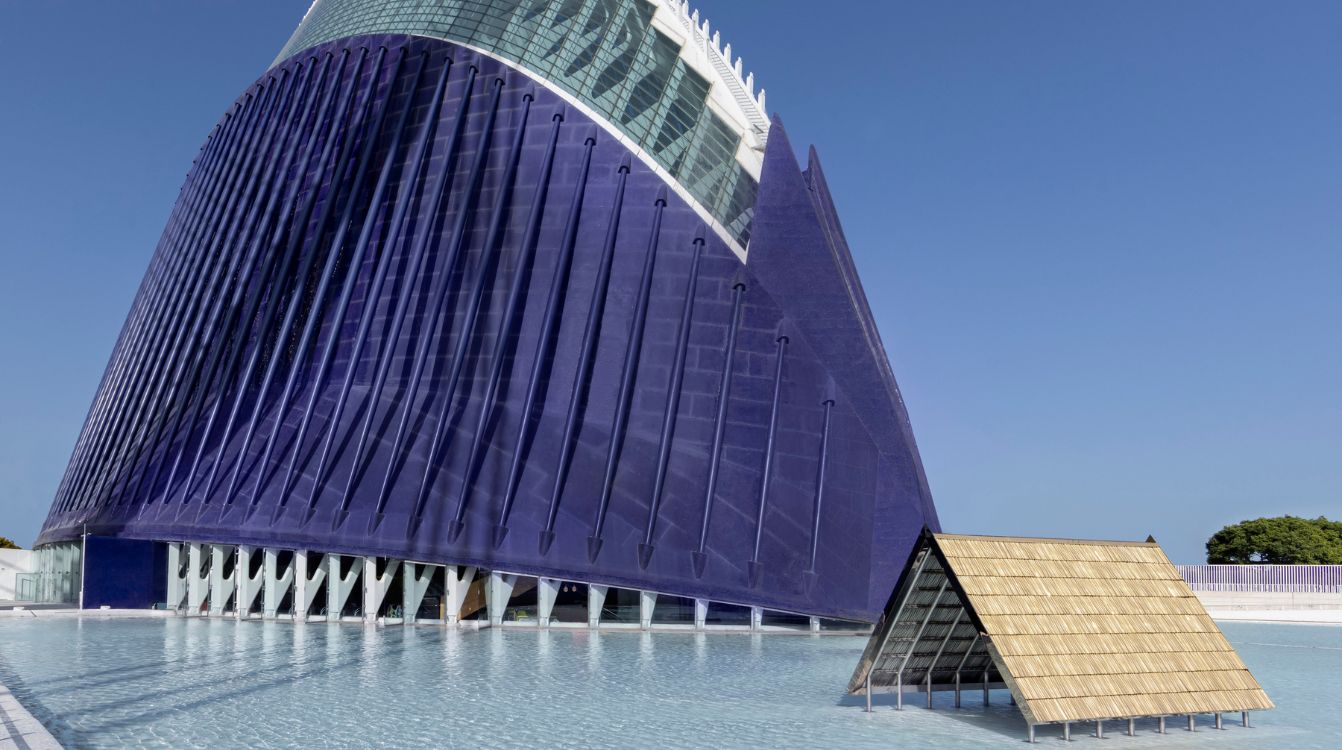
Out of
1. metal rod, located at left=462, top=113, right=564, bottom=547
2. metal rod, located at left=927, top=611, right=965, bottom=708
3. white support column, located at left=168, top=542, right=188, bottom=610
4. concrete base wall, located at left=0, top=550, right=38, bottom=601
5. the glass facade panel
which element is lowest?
concrete base wall, located at left=0, top=550, right=38, bottom=601

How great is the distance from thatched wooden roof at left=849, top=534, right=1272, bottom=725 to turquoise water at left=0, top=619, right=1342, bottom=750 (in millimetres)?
578

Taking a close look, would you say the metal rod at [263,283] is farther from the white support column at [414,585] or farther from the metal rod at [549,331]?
the metal rod at [549,331]

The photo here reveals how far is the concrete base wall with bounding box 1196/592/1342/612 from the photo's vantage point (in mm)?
43188

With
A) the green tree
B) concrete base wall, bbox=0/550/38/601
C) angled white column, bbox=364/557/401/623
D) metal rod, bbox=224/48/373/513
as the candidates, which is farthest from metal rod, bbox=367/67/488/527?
the green tree

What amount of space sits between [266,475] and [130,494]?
751 cm

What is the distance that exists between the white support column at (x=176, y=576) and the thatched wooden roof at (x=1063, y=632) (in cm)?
2720

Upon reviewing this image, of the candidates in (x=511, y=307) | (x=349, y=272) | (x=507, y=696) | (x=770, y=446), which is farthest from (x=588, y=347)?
(x=507, y=696)

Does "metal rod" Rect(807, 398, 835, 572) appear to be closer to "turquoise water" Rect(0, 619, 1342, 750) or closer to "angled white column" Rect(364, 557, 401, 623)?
"turquoise water" Rect(0, 619, 1342, 750)

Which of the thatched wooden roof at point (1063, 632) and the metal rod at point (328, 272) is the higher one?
the metal rod at point (328, 272)

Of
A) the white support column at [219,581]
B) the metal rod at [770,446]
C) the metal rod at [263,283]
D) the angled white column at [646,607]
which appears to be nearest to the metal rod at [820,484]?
the metal rod at [770,446]

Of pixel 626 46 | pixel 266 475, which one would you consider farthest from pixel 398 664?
pixel 626 46

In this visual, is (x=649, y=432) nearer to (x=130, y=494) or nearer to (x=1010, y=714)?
(x=1010, y=714)

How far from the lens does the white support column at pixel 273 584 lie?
1298 inches

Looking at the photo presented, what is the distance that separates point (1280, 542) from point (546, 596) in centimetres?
5082
